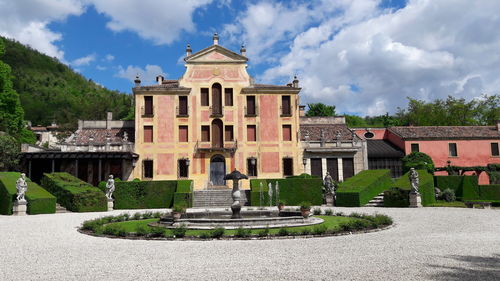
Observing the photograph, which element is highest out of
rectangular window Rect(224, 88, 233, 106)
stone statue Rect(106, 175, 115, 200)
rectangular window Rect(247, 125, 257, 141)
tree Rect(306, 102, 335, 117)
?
tree Rect(306, 102, 335, 117)

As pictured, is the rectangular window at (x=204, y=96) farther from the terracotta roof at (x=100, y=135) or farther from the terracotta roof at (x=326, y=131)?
the terracotta roof at (x=326, y=131)

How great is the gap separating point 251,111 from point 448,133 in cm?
2043

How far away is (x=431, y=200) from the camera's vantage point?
2592 centimetres

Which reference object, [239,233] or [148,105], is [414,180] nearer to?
[239,233]

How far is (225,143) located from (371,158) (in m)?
14.7

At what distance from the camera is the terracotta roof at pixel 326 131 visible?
37.6 metres

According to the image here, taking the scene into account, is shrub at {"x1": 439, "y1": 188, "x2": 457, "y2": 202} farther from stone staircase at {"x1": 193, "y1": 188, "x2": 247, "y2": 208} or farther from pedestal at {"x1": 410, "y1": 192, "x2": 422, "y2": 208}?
stone staircase at {"x1": 193, "y1": 188, "x2": 247, "y2": 208}

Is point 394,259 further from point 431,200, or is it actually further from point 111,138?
point 111,138

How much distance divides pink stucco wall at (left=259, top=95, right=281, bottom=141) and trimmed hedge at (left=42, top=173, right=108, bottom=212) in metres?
15.8

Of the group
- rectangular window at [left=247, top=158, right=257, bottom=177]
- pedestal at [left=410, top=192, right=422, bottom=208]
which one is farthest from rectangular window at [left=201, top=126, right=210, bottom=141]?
pedestal at [left=410, top=192, right=422, bottom=208]

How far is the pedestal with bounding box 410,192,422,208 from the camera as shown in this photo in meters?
24.6

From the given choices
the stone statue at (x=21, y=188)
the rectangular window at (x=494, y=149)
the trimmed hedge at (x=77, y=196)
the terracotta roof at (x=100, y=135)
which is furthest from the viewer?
the rectangular window at (x=494, y=149)

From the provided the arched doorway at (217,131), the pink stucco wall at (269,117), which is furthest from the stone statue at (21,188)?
the pink stucco wall at (269,117)

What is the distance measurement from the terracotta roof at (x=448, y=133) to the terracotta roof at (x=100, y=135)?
27.1 m
